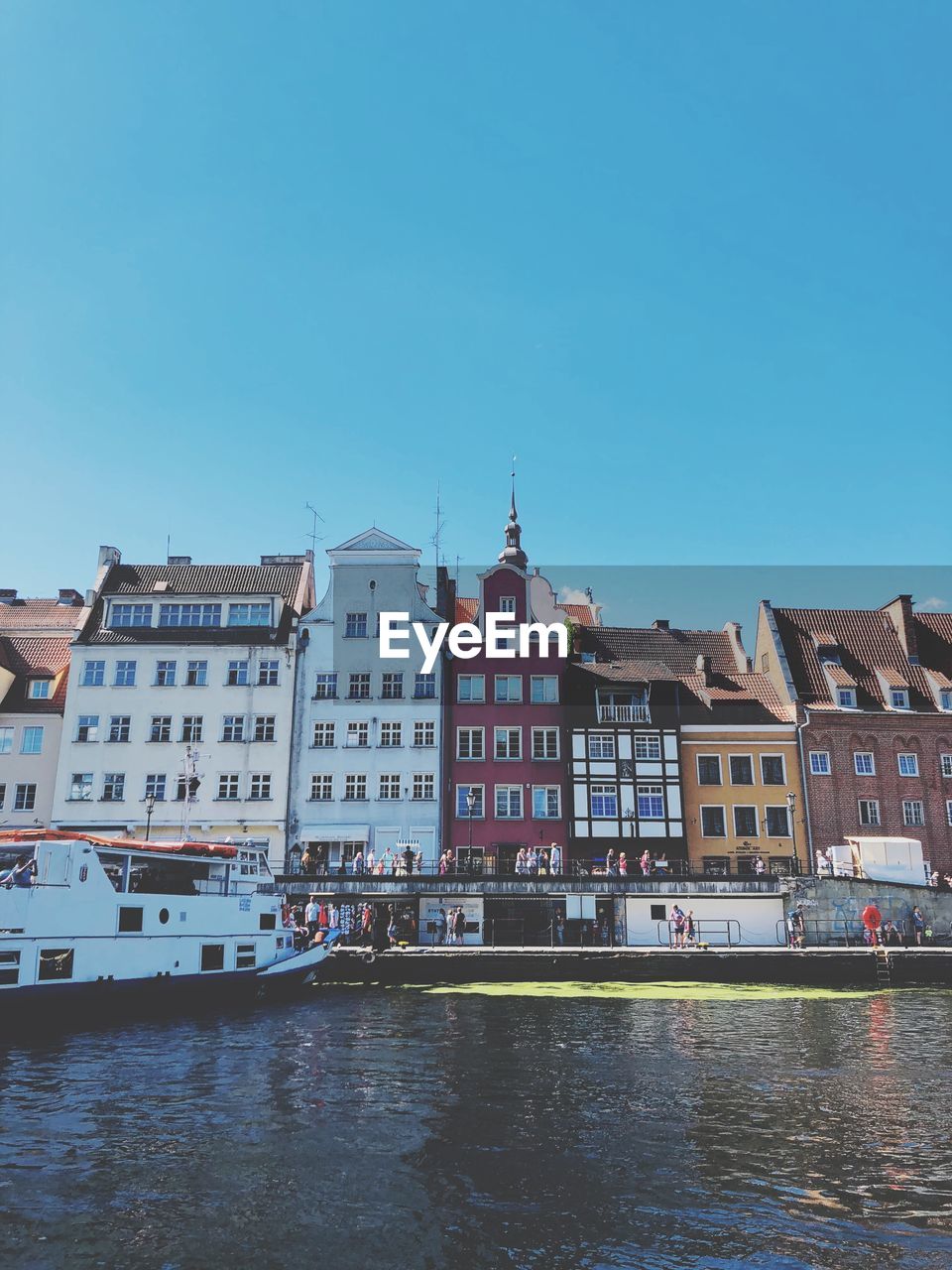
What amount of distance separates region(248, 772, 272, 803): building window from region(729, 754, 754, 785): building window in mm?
25800

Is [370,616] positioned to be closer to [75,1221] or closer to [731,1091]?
[731,1091]

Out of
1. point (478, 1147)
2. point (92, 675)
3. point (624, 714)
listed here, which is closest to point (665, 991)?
point (624, 714)

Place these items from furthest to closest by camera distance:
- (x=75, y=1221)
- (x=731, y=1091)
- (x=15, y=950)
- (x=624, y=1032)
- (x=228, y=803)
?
(x=228, y=803)
(x=15, y=950)
(x=624, y=1032)
(x=731, y=1091)
(x=75, y=1221)

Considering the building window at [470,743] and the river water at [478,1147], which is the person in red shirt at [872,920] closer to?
the river water at [478,1147]

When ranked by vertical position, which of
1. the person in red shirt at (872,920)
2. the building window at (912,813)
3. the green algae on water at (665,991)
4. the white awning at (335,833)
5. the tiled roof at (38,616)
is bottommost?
the green algae on water at (665,991)

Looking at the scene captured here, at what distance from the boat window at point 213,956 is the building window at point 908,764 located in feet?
126

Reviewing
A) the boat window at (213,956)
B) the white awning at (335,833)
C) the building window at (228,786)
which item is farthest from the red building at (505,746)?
the boat window at (213,956)

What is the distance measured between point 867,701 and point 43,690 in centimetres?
4823

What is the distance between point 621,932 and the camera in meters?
47.6

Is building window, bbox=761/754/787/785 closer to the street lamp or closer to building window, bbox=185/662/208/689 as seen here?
the street lamp

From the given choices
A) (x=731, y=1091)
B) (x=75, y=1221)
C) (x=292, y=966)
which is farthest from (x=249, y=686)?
(x=75, y=1221)

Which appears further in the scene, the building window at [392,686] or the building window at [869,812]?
the building window at [392,686]

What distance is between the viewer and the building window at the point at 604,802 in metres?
54.2

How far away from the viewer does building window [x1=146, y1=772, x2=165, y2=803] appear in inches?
2146
